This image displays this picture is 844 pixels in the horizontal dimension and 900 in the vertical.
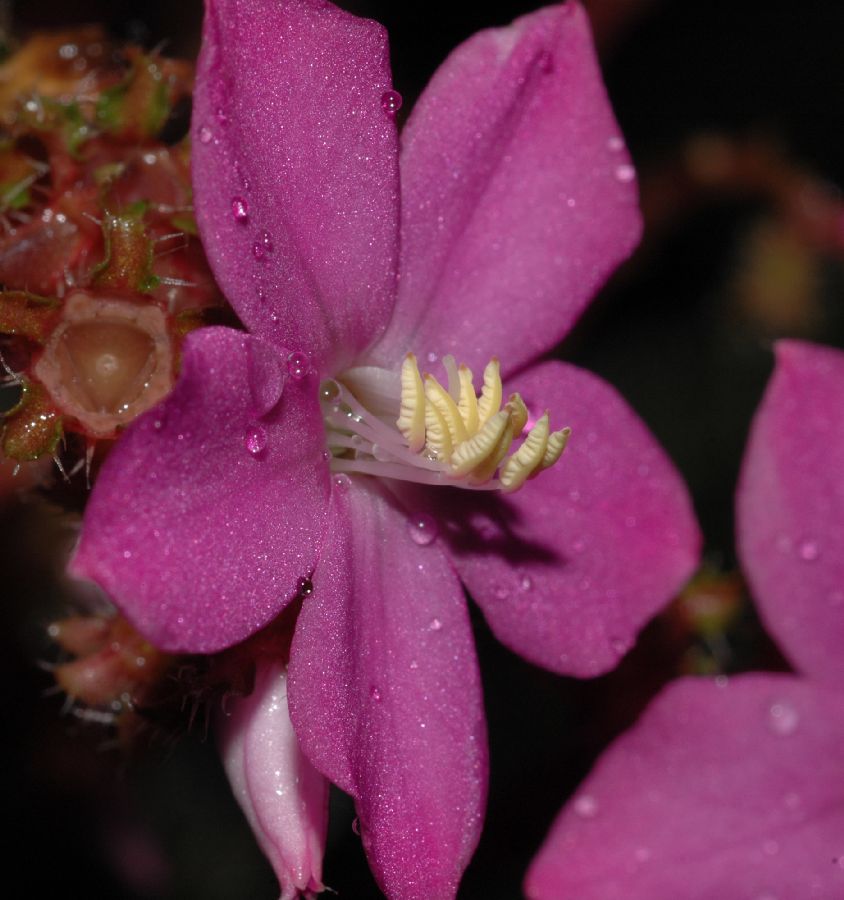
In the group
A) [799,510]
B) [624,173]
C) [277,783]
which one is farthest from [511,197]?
[277,783]

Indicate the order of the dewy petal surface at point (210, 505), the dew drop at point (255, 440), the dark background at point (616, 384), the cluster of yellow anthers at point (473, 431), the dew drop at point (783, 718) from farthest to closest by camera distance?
the dark background at point (616, 384) < the dew drop at point (783, 718) < the cluster of yellow anthers at point (473, 431) < the dew drop at point (255, 440) < the dewy petal surface at point (210, 505)

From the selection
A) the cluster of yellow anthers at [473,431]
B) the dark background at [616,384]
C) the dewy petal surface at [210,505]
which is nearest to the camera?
the dewy petal surface at [210,505]

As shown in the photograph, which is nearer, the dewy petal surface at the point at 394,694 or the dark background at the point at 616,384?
the dewy petal surface at the point at 394,694

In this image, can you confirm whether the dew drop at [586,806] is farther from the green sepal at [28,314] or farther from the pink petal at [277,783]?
the green sepal at [28,314]

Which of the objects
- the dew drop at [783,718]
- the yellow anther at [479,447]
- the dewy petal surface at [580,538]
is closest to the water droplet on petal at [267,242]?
the yellow anther at [479,447]

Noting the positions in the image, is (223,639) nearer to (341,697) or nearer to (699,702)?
(341,697)

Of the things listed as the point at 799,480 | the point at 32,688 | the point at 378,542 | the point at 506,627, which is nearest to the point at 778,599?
the point at 799,480

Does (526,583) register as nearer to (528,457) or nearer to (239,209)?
(528,457)
